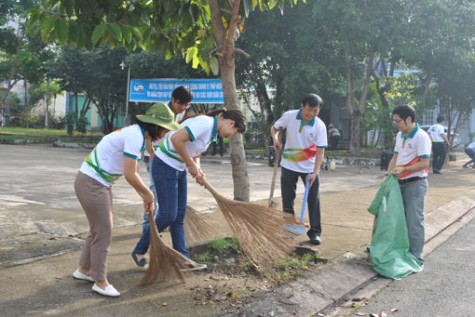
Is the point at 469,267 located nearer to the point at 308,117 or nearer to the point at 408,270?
the point at 408,270

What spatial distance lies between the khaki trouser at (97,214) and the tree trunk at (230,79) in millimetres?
1642

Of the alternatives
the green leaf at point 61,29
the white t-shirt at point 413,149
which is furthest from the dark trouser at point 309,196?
the green leaf at point 61,29

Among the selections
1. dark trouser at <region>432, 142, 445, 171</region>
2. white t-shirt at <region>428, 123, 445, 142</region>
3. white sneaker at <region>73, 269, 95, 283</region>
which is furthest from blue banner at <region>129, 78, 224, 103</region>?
white sneaker at <region>73, 269, 95, 283</region>

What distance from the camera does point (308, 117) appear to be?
236 inches

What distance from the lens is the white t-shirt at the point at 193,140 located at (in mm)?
4555

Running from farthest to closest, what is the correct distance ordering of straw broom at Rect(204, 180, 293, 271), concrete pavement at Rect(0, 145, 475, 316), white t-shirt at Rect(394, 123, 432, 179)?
white t-shirt at Rect(394, 123, 432, 179)
straw broom at Rect(204, 180, 293, 271)
concrete pavement at Rect(0, 145, 475, 316)

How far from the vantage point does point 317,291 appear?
4711 millimetres

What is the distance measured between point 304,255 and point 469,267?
72.6 inches

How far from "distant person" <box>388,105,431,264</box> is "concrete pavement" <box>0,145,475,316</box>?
1.92 feet

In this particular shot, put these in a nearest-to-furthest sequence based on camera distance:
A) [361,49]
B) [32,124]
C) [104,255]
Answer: [104,255], [361,49], [32,124]

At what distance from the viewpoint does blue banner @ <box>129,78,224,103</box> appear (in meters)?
19.8

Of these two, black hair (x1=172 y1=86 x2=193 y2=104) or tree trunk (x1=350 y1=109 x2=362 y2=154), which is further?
tree trunk (x1=350 y1=109 x2=362 y2=154)

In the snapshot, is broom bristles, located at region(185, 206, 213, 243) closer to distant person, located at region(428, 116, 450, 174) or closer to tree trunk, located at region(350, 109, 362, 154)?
distant person, located at region(428, 116, 450, 174)

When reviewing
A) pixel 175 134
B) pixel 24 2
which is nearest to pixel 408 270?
pixel 175 134
